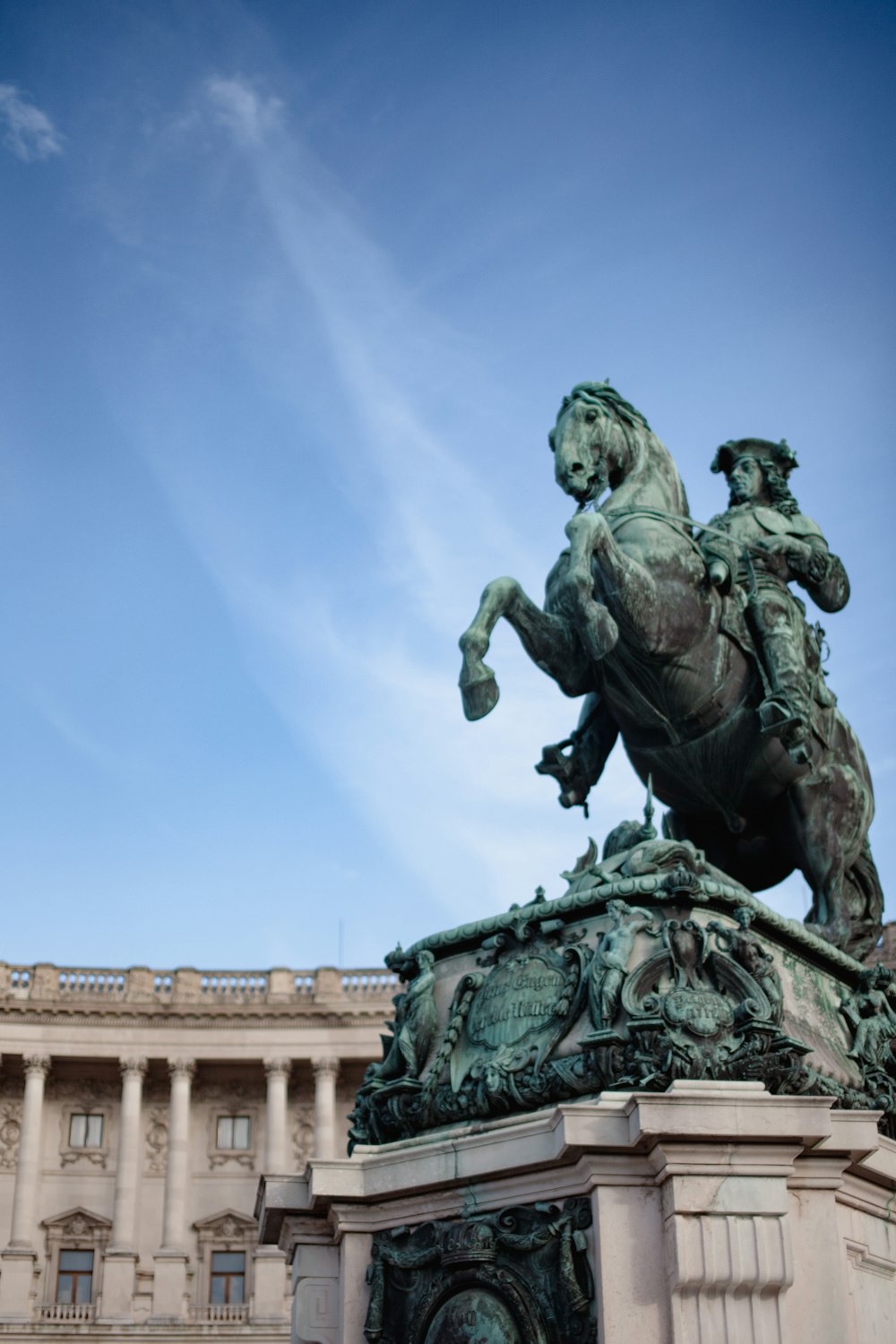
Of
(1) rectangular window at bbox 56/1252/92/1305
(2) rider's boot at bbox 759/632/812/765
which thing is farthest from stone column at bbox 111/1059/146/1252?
(2) rider's boot at bbox 759/632/812/765

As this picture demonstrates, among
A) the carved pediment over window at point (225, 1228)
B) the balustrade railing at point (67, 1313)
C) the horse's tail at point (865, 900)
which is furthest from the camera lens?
the carved pediment over window at point (225, 1228)

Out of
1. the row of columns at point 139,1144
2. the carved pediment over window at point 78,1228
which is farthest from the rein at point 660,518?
the carved pediment over window at point 78,1228

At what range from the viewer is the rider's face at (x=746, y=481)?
788 cm

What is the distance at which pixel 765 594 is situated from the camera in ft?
23.6

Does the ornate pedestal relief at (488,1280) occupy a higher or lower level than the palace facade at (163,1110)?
lower

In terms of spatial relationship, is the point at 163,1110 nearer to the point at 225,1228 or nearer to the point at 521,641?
the point at 225,1228

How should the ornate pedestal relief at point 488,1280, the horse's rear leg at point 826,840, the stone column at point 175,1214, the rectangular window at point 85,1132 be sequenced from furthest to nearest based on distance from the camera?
the rectangular window at point 85,1132 < the stone column at point 175,1214 < the horse's rear leg at point 826,840 < the ornate pedestal relief at point 488,1280

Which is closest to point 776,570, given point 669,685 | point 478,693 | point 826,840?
point 669,685

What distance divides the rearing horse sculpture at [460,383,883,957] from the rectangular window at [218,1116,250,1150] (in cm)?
4873

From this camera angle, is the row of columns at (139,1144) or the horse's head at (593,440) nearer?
the horse's head at (593,440)

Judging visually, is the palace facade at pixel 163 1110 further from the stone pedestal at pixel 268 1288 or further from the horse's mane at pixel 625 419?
the horse's mane at pixel 625 419

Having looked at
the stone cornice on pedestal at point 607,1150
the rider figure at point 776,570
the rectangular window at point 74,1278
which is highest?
the rectangular window at point 74,1278

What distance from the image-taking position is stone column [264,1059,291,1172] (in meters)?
51.9

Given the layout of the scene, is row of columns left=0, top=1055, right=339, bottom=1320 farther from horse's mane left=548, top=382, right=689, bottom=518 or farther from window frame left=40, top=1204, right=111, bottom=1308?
horse's mane left=548, top=382, right=689, bottom=518
